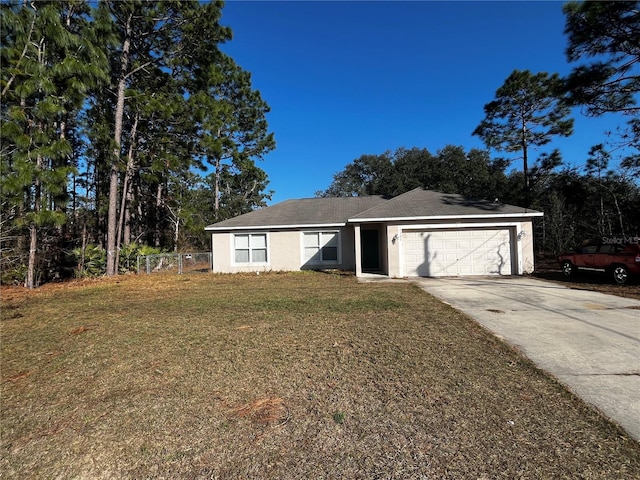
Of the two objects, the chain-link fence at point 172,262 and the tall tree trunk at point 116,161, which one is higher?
the tall tree trunk at point 116,161

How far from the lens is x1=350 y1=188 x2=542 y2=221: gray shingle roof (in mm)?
11781

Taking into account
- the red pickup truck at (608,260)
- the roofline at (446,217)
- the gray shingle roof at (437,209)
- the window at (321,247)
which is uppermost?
the gray shingle roof at (437,209)

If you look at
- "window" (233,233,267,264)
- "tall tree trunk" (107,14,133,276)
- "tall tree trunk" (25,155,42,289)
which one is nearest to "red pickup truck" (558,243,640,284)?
"window" (233,233,267,264)

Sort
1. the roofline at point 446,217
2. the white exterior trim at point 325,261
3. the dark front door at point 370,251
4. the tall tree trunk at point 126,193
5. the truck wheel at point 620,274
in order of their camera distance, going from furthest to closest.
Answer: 1. the tall tree trunk at point 126,193
2. the dark front door at point 370,251
3. the white exterior trim at point 325,261
4. the roofline at point 446,217
5. the truck wheel at point 620,274

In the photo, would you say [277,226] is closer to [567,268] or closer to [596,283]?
[567,268]

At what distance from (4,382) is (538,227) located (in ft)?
76.1

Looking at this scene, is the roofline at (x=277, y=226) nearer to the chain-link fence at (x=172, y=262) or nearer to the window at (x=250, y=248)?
the window at (x=250, y=248)

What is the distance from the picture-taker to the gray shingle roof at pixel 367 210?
39.2 ft

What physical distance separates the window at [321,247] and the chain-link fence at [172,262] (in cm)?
524

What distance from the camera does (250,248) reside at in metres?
14.5

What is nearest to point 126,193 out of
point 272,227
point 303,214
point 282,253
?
point 272,227

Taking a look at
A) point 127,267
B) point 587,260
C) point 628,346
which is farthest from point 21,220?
point 587,260

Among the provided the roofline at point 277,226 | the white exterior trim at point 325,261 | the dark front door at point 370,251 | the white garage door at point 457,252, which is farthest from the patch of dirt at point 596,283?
the roofline at point 277,226

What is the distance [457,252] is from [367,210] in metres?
3.93
